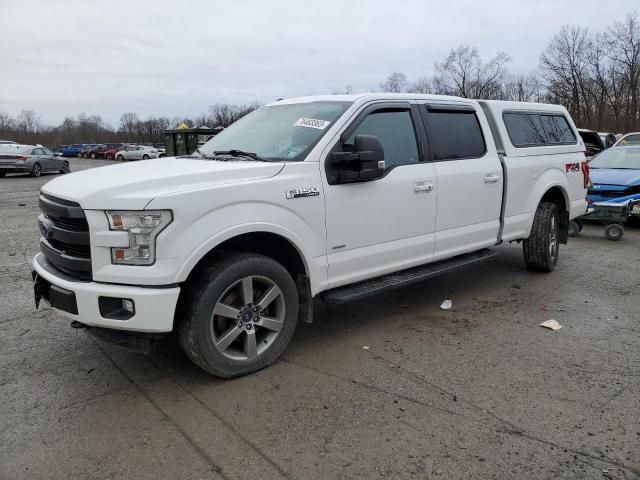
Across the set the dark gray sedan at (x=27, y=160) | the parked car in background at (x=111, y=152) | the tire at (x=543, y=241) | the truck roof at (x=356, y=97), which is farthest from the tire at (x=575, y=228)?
the parked car in background at (x=111, y=152)

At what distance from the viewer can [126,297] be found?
3.19 metres

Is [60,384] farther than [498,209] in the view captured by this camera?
No

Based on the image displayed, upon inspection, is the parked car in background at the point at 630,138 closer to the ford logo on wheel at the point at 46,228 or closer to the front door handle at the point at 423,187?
the front door handle at the point at 423,187

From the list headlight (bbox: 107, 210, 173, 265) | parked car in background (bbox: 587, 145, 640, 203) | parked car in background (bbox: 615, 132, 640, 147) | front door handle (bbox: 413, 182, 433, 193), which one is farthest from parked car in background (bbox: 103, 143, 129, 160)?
headlight (bbox: 107, 210, 173, 265)

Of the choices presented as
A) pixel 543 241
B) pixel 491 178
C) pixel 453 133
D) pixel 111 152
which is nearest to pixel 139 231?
pixel 453 133

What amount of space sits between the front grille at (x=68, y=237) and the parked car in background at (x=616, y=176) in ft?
28.1

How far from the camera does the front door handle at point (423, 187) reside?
4629 millimetres

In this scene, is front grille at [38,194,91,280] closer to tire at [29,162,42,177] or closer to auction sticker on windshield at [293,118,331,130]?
auction sticker on windshield at [293,118,331,130]

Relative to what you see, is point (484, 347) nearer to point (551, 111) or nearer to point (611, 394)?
point (611, 394)

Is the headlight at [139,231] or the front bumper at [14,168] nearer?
the headlight at [139,231]

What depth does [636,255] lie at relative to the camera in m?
7.73

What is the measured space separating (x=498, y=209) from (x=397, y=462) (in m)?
3.57

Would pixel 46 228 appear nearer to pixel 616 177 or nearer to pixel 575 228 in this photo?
pixel 575 228

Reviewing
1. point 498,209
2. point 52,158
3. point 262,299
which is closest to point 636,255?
point 498,209
